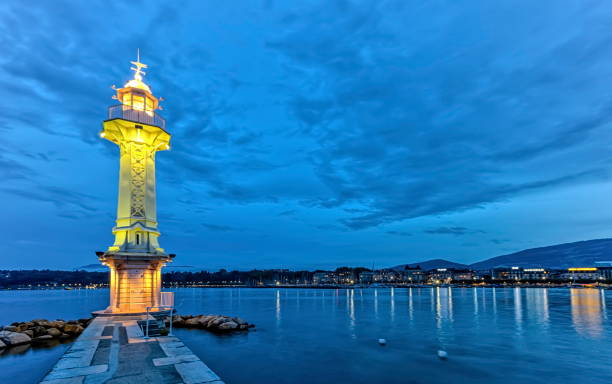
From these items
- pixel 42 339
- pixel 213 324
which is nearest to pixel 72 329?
pixel 42 339

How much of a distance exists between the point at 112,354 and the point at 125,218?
50.7ft

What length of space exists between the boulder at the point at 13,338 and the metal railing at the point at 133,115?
49.4 ft

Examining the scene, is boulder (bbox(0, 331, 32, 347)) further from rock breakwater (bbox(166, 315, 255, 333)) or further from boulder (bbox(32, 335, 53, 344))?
rock breakwater (bbox(166, 315, 255, 333))

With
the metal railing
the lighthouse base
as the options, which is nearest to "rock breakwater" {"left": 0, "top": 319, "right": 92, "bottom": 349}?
the lighthouse base

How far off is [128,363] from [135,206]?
56.0ft

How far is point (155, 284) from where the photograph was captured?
24.9m

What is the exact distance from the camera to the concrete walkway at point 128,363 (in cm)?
905

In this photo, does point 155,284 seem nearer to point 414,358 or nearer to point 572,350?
point 414,358

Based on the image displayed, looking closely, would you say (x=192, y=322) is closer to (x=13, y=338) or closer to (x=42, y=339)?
(x=42, y=339)

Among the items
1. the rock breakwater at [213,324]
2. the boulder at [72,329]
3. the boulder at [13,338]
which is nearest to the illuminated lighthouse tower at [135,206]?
the boulder at [13,338]

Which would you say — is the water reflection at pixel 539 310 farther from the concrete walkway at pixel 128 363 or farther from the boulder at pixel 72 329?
the boulder at pixel 72 329

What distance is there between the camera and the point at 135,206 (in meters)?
25.6

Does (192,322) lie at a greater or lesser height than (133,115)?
lesser

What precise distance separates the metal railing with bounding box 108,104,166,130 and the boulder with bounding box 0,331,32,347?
1507 cm
